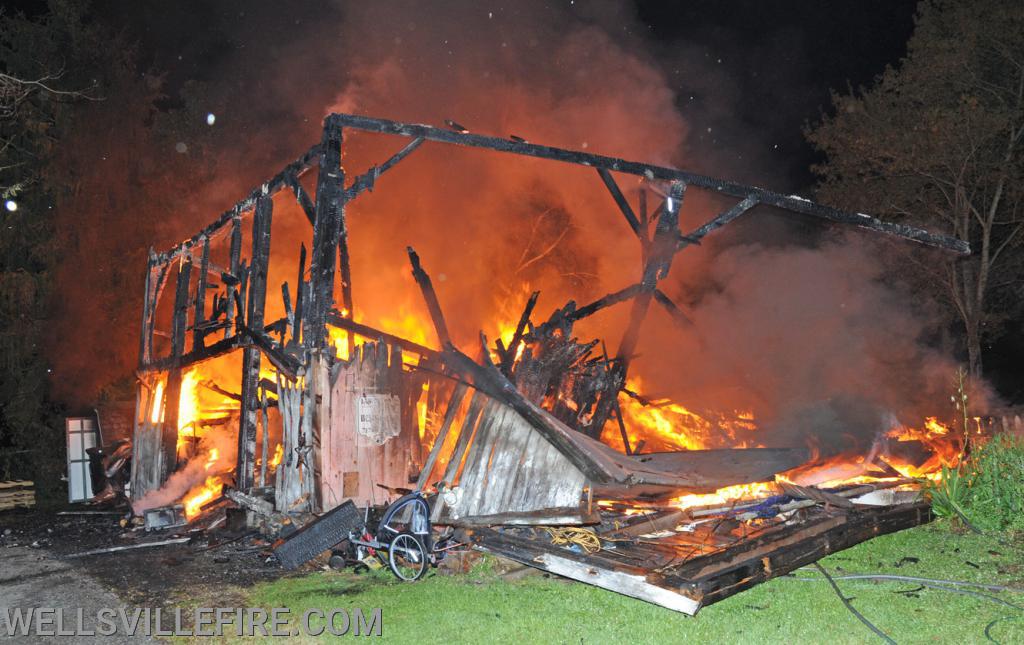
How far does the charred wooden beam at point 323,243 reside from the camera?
926 cm

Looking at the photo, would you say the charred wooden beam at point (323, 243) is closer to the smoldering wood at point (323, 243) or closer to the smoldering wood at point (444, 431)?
the smoldering wood at point (323, 243)

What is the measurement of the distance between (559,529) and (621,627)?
184 cm

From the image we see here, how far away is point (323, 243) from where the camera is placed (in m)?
9.27

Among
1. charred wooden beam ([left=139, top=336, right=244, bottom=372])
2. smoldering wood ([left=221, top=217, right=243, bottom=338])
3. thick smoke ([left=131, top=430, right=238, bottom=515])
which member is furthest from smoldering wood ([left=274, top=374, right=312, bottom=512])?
thick smoke ([left=131, top=430, right=238, bottom=515])

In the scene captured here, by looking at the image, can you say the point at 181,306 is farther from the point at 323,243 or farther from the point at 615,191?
the point at 615,191

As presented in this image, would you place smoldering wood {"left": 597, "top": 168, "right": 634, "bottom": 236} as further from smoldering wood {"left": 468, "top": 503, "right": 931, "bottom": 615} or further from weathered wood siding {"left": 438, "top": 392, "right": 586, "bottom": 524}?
smoldering wood {"left": 468, "top": 503, "right": 931, "bottom": 615}

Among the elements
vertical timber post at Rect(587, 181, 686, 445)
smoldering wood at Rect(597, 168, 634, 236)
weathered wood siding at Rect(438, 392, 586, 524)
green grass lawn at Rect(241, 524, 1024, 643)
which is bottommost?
green grass lawn at Rect(241, 524, 1024, 643)

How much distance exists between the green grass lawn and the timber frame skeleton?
2831mm

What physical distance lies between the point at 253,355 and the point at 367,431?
7.76 ft

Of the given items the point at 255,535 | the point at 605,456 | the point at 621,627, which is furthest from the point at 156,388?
the point at 621,627

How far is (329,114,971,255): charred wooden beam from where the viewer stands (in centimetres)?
902

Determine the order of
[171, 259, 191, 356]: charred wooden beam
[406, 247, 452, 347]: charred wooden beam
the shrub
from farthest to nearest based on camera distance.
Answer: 1. [171, 259, 191, 356]: charred wooden beam
2. [406, 247, 452, 347]: charred wooden beam
3. the shrub

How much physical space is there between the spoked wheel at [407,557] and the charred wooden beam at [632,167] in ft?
15.2

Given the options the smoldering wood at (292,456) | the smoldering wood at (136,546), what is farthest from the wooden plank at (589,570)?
the smoldering wood at (136,546)
